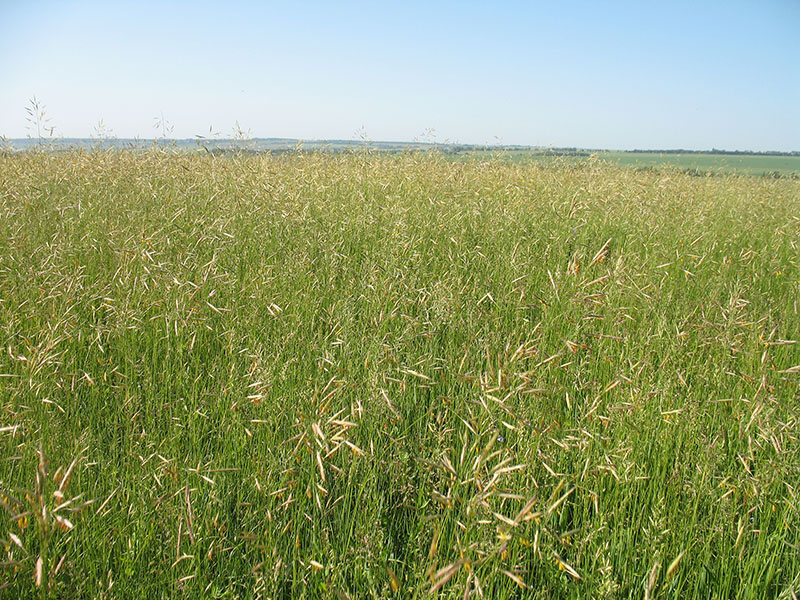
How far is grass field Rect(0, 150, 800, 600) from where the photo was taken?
131 centimetres

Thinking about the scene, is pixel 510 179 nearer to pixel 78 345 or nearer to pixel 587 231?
pixel 587 231

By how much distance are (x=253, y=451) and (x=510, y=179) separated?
5132 mm

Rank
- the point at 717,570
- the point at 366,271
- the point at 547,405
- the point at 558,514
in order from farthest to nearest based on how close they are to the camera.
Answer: the point at 366,271
the point at 547,405
the point at 558,514
the point at 717,570

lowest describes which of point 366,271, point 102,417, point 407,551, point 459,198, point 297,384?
point 407,551

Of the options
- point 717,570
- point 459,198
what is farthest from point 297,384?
point 459,198

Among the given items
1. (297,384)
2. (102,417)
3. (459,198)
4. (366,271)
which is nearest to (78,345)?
(102,417)

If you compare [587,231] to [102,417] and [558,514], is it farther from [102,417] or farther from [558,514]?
[102,417]

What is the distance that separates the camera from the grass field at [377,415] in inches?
51.4

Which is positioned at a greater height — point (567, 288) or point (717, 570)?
point (567, 288)

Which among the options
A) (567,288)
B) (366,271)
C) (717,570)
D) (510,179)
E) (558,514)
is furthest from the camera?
(510,179)

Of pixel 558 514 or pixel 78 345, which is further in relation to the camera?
pixel 78 345

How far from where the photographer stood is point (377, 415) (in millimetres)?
1602

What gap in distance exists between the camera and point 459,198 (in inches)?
191

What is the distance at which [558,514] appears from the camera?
5.36 ft
